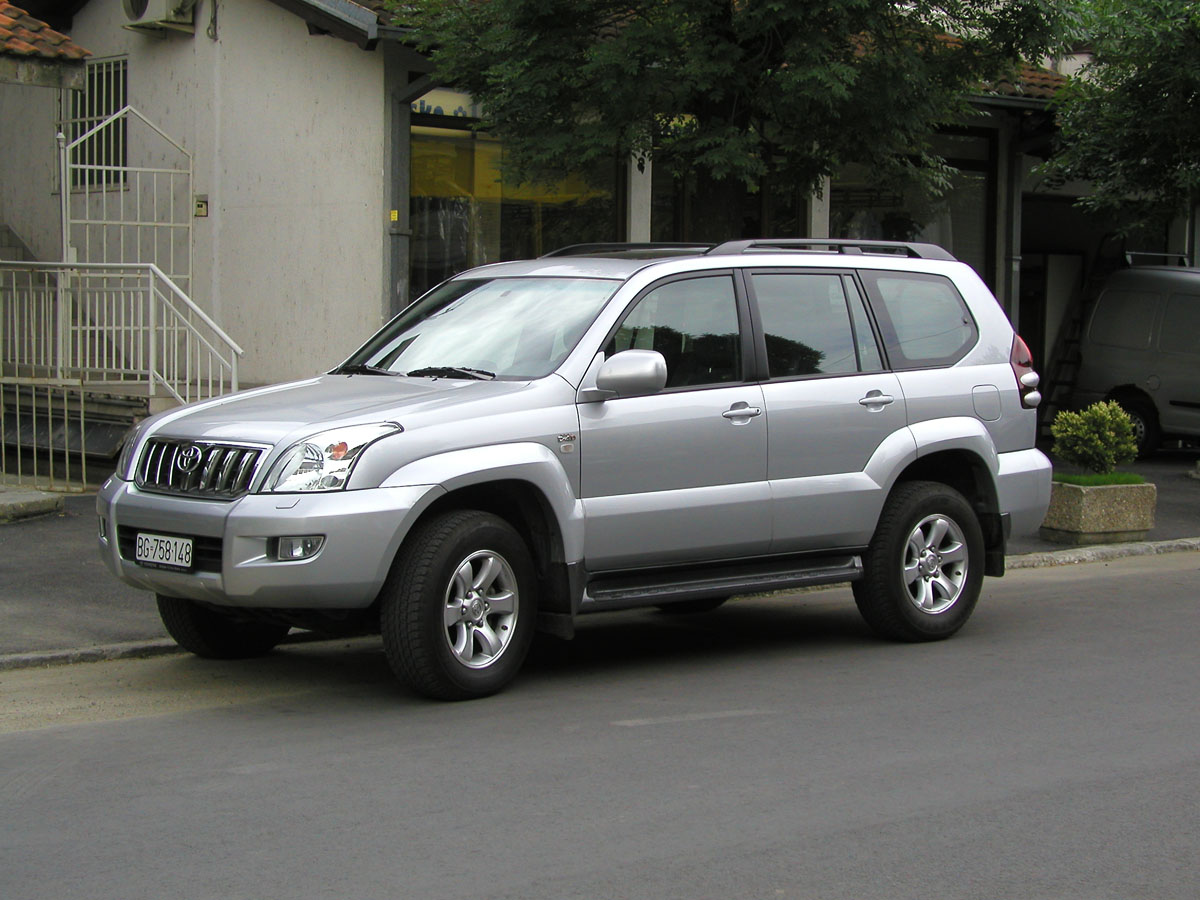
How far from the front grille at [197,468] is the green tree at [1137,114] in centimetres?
1059

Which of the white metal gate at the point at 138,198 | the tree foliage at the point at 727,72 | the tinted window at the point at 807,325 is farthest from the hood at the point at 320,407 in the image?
the white metal gate at the point at 138,198

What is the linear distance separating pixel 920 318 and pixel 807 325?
822mm

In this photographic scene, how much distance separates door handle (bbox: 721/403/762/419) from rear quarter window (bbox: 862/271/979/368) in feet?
3.54

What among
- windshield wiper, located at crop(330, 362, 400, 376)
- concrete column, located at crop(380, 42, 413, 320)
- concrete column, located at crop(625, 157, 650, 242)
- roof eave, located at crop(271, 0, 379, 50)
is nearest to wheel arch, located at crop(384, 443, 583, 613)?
windshield wiper, located at crop(330, 362, 400, 376)

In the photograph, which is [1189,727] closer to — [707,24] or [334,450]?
[334,450]

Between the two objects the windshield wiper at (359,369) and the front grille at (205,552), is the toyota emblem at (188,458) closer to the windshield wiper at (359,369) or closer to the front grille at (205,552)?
the front grille at (205,552)

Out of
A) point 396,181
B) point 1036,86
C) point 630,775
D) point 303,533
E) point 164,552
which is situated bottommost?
point 630,775

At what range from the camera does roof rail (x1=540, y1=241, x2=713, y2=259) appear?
26.5 ft

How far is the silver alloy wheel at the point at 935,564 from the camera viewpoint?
8.30 m

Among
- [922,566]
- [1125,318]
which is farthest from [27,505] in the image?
[1125,318]

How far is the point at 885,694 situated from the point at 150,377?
7.88 meters

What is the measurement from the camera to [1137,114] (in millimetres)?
16984

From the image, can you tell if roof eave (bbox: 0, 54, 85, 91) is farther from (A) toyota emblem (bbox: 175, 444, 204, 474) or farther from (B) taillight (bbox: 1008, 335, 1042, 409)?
(B) taillight (bbox: 1008, 335, 1042, 409)

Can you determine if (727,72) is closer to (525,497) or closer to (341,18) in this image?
(341,18)
